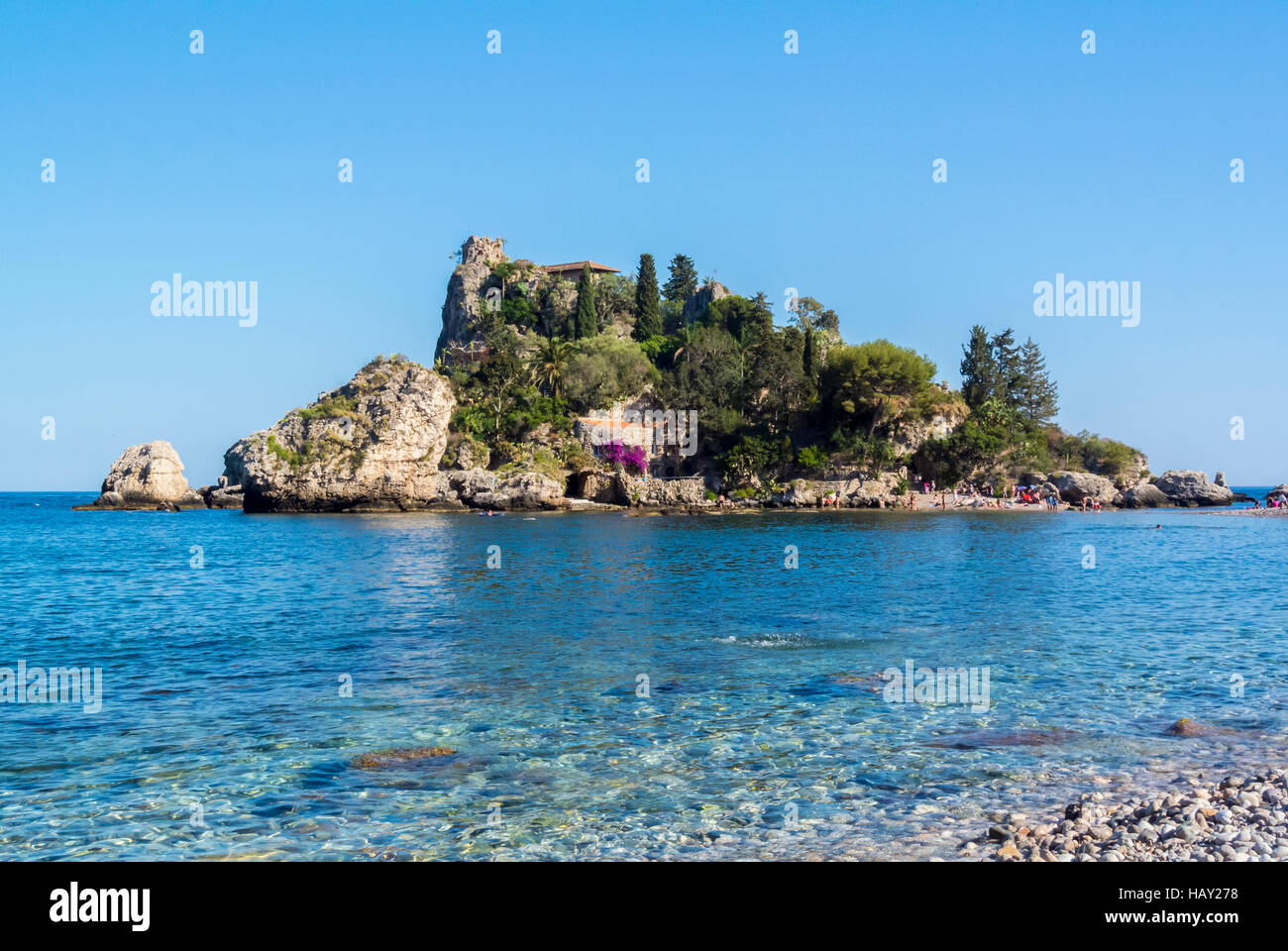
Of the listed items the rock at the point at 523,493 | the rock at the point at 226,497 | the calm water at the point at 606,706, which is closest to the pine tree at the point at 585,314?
the rock at the point at 523,493

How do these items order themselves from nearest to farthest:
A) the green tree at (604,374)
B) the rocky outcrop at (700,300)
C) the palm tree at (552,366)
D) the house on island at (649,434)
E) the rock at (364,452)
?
the rock at (364,452) < the house on island at (649,434) < the green tree at (604,374) < the palm tree at (552,366) < the rocky outcrop at (700,300)

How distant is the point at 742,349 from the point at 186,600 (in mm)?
72337

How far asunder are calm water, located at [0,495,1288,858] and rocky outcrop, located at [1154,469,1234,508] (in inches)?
2501

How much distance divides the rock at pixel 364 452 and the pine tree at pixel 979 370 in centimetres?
4989

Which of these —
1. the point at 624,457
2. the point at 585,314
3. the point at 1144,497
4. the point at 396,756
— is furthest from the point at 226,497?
the point at 396,756

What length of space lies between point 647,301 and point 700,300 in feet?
29.9

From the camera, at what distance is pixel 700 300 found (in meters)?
107

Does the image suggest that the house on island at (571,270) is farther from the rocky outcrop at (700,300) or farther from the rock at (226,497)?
the rock at (226,497)

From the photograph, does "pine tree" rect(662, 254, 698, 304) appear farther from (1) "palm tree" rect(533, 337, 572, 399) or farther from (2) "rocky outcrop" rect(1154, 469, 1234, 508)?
(2) "rocky outcrop" rect(1154, 469, 1234, 508)

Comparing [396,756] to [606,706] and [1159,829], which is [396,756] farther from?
[1159,829]

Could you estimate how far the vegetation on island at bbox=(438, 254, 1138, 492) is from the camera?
8069 cm

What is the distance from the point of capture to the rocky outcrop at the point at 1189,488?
89.9 meters
